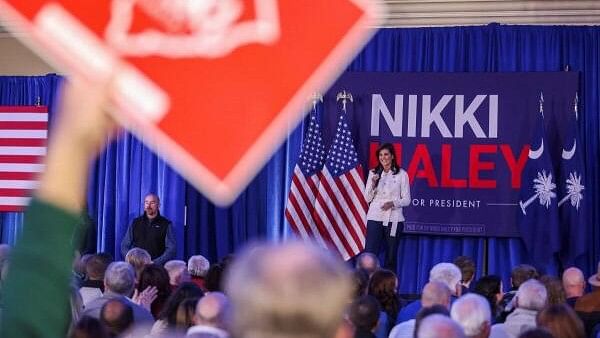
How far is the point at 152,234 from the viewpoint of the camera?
878 cm

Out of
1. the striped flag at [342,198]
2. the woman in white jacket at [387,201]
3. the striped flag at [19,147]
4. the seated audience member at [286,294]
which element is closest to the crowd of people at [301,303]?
the seated audience member at [286,294]

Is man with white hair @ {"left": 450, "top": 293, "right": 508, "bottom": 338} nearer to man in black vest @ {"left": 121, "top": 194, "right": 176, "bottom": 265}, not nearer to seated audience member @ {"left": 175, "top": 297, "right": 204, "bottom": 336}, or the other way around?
seated audience member @ {"left": 175, "top": 297, "right": 204, "bottom": 336}

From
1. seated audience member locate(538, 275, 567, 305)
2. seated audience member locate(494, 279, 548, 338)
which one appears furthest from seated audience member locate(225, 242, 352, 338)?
seated audience member locate(538, 275, 567, 305)

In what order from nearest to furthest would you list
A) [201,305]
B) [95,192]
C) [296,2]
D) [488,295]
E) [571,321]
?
[296,2]
[201,305]
[571,321]
[488,295]
[95,192]

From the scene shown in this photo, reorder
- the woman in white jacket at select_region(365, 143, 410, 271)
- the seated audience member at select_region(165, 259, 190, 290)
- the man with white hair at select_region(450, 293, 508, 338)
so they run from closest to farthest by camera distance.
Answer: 1. the man with white hair at select_region(450, 293, 508, 338)
2. the seated audience member at select_region(165, 259, 190, 290)
3. the woman in white jacket at select_region(365, 143, 410, 271)

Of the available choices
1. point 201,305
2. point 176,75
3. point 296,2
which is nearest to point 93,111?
point 176,75

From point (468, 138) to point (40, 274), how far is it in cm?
866

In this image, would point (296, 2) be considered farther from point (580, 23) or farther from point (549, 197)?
point (580, 23)

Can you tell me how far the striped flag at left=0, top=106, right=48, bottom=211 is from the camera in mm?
10820

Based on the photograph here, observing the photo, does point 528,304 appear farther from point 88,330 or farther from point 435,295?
point 88,330

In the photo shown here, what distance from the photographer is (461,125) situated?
9.38 metres

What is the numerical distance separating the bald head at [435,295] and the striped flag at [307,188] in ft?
16.5

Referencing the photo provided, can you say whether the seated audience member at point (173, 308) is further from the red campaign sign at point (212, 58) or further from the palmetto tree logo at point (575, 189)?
the palmetto tree logo at point (575, 189)

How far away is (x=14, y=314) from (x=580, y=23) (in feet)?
30.0
